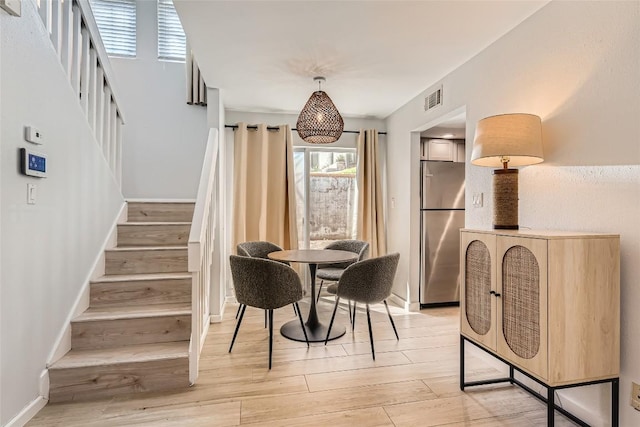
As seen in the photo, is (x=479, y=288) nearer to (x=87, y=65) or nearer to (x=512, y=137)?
(x=512, y=137)

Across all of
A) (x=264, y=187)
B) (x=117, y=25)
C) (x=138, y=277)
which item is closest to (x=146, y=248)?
(x=138, y=277)

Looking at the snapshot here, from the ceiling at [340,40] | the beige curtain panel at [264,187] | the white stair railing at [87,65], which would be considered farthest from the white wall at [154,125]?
the ceiling at [340,40]

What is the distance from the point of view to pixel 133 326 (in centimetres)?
238

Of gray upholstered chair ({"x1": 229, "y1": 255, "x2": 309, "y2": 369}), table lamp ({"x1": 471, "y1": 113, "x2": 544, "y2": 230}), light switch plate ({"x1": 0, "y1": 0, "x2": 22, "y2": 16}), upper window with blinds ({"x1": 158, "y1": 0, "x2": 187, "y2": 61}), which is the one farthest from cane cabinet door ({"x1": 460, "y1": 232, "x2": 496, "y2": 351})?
upper window with blinds ({"x1": 158, "y1": 0, "x2": 187, "y2": 61})

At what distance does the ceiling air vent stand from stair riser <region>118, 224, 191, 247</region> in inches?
101

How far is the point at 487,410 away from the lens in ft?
6.49

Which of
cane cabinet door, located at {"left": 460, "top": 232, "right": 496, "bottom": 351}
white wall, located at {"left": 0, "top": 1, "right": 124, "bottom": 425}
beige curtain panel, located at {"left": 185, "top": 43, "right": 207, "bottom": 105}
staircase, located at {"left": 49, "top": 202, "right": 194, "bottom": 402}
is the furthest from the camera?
beige curtain panel, located at {"left": 185, "top": 43, "right": 207, "bottom": 105}

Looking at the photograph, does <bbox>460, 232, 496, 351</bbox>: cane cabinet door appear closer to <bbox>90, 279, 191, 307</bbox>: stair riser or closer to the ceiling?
the ceiling

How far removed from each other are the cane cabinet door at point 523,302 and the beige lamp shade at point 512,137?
47 cm

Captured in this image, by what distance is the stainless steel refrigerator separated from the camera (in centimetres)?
395

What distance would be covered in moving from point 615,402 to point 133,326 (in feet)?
9.04

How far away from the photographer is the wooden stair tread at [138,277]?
2.61 meters

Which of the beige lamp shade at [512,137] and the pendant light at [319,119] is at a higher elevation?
the pendant light at [319,119]

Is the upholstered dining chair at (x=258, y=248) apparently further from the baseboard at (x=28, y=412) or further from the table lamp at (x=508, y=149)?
the table lamp at (x=508, y=149)
